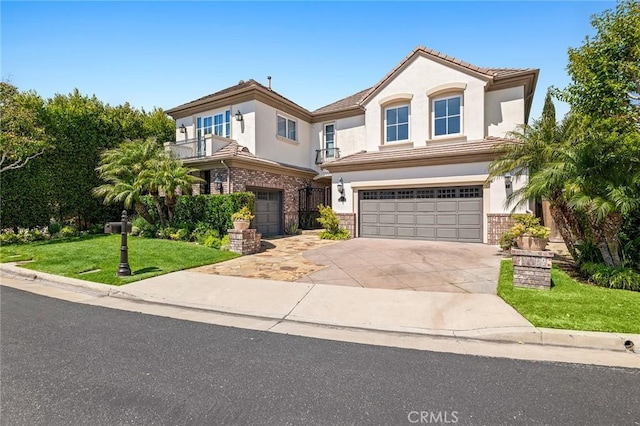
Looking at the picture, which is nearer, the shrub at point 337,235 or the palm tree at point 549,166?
the palm tree at point 549,166

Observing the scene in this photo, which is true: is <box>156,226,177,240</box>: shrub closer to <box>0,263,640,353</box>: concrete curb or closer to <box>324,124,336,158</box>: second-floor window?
<box>0,263,640,353</box>: concrete curb

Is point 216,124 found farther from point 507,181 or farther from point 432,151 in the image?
point 507,181

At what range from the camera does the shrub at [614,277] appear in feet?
21.6

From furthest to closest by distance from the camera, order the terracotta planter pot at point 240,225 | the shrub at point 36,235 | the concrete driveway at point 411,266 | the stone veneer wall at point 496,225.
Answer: the shrub at point 36,235 < the stone veneer wall at point 496,225 < the terracotta planter pot at point 240,225 < the concrete driveway at point 411,266

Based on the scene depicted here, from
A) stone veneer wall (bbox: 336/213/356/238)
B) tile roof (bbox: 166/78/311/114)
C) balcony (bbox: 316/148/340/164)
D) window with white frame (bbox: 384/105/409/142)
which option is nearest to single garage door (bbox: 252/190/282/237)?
balcony (bbox: 316/148/340/164)

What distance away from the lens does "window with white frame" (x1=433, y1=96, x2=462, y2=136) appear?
48.8ft

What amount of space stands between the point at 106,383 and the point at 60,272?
7.27 metres

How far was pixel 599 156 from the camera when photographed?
7.31 m

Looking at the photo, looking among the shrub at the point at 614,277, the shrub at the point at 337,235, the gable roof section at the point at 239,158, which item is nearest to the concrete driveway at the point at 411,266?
the shrub at the point at 337,235

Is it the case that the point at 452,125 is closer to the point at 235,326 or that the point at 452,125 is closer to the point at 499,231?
the point at 499,231

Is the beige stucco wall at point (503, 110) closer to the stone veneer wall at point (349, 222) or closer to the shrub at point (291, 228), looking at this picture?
the stone veneer wall at point (349, 222)

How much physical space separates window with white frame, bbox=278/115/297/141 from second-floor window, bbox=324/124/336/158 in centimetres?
218

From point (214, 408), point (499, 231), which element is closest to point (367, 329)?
point (214, 408)

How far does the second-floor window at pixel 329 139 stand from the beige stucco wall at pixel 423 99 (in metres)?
3.60
